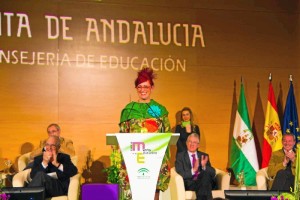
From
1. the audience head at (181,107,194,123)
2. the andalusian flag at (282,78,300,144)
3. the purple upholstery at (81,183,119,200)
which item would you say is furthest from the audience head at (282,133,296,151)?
the purple upholstery at (81,183,119,200)

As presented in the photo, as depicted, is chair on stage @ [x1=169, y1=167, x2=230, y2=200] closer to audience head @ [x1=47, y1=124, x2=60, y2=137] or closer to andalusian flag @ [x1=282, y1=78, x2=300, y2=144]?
audience head @ [x1=47, y1=124, x2=60, y2=137]

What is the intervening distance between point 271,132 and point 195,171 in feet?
6.28

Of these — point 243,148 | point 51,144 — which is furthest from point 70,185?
point 243,148

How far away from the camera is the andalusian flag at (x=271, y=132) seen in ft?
22.2

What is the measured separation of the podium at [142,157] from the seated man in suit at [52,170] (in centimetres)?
152

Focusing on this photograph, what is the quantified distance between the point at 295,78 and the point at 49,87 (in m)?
3.68

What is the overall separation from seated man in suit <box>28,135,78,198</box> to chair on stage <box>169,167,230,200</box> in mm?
1087

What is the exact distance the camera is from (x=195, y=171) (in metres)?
5.41

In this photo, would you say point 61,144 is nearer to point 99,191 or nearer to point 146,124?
point 99,191

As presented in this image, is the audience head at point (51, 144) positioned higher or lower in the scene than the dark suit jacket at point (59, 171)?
higher

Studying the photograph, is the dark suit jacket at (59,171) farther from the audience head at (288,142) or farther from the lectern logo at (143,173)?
the audience head at (288,142)

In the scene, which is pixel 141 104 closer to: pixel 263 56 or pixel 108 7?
pixel 108 7

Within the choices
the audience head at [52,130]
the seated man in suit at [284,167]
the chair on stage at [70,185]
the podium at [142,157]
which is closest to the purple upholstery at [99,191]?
the chair on stage at [70,185]

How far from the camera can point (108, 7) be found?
6.74 metres
